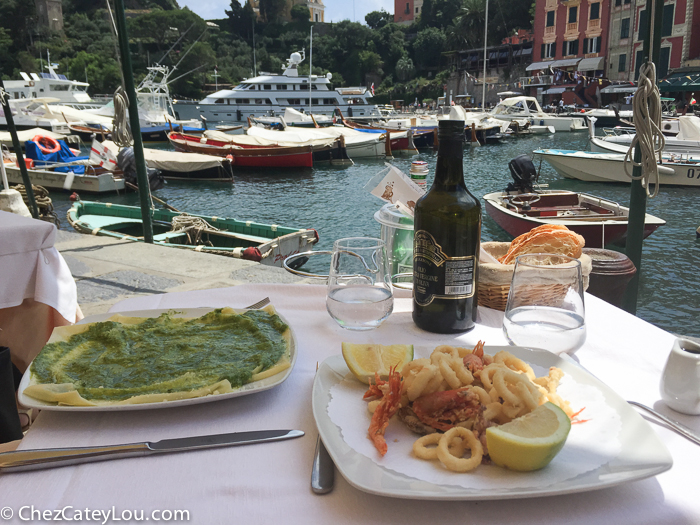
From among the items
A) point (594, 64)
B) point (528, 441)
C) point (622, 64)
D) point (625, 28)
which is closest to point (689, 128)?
point (528, 441)

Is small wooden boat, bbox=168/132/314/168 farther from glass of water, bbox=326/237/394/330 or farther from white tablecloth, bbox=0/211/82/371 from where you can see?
glass of water, bbox=326/237/394/330

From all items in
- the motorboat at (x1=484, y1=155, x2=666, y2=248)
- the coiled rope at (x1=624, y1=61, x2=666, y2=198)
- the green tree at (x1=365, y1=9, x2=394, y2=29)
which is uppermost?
the green tree at (x1=365, y1=9, x2=394, y2=29)

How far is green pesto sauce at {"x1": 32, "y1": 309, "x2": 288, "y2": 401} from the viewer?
0.87m

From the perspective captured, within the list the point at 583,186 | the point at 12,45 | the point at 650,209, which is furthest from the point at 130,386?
the point at 12,45

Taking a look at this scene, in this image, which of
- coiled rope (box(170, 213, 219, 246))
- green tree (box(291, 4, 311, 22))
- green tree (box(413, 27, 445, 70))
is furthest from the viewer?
green tree (box(291, 4, 311, 22))

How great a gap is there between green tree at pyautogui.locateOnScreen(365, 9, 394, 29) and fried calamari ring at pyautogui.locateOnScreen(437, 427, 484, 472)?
76.5 metres

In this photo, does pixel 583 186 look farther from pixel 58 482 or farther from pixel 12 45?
pixel 12 45

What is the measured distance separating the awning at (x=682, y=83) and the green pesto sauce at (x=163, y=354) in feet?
108

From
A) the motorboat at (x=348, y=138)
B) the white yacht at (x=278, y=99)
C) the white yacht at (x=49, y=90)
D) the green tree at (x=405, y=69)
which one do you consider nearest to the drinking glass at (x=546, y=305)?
the motorboat at (x=348, y=138)

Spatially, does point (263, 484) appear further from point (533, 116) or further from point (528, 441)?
point (533, 116)

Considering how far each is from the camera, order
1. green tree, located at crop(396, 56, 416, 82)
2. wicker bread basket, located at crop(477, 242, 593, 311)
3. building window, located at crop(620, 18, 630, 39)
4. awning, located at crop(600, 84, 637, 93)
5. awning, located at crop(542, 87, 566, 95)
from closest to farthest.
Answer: wicker bread basket, located at crop(477, 242, 593, 311) < awning, located at crop(600, 84, 637, 93) < building window, located at crop(620, 18, 630, 39) < awning, located at crop(542, 87, 566, 95) < green tree, located at crop(396, 56, 416, 82)

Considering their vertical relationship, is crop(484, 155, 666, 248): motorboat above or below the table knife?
below

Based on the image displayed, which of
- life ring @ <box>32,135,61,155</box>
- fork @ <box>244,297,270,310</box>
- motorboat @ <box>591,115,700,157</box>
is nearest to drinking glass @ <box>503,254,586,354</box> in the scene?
fork @ <box>244,297,270,310</box>

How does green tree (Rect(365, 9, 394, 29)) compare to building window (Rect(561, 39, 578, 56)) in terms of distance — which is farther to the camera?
green tree (Rect(365, 9, 394, 29))
